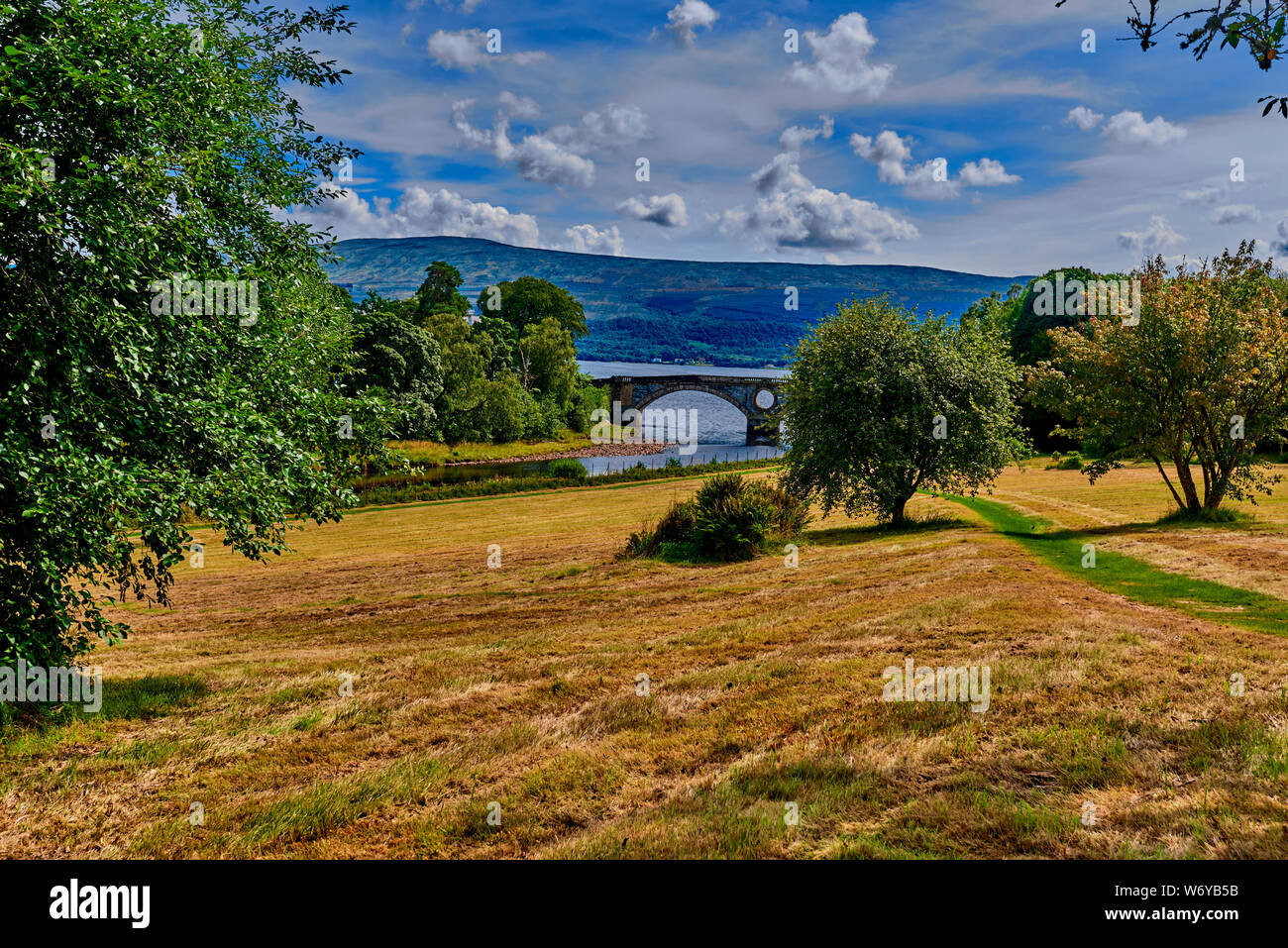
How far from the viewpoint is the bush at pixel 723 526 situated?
2081cm

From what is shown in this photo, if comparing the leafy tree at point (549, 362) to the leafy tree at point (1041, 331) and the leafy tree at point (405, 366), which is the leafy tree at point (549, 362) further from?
the leafy tree at point (1041, 331)

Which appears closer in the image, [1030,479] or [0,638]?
[0,638]

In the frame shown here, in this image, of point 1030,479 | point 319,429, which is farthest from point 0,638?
point 1030,479

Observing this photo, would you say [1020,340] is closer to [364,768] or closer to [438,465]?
[438,465]

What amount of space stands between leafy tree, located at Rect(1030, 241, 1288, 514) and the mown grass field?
28.8ft

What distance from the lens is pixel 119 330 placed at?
7.20 meters

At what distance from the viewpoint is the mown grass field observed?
5.00 metres

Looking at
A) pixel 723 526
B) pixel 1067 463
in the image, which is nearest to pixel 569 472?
pixel 723 526

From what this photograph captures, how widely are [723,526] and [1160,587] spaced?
10.6 metres

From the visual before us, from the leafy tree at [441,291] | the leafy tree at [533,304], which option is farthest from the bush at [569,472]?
the leafy tree at [533,304]

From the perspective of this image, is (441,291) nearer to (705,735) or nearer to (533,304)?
(533,304)

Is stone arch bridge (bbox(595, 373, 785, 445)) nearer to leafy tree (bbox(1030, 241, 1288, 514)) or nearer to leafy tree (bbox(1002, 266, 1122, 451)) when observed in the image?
leafy tree (bbox(1002, 266, 1122, 451))
